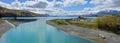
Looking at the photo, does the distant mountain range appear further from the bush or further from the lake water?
the bush

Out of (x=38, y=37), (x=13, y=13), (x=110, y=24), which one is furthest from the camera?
(x=13, y=13)

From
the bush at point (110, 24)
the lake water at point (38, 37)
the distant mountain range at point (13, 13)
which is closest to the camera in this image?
the lake water at point (38, 37)

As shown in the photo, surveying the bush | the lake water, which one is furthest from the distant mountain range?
the bush

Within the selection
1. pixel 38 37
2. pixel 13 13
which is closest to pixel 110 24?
pixel 38 37

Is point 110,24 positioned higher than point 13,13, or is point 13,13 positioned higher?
point 13,13

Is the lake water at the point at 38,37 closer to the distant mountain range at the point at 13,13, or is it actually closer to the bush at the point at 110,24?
the bush at the point at 110,24

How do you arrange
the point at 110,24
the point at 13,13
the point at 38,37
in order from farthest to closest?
the point at 13,13, the point at 110,24, the point at 38,37

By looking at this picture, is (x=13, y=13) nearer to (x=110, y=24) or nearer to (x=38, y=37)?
(x=110, y=24)

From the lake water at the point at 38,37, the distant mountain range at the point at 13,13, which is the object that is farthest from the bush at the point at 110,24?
the distant mountain range at the point at 13,13

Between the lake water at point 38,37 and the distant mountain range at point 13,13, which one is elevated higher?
the distant mountain range at point 13,13

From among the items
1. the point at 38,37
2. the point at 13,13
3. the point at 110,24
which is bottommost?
the point at 38,37

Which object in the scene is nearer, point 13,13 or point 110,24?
point 110,24

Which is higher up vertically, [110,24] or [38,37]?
[110,24]

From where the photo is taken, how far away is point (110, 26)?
44.0 metres
